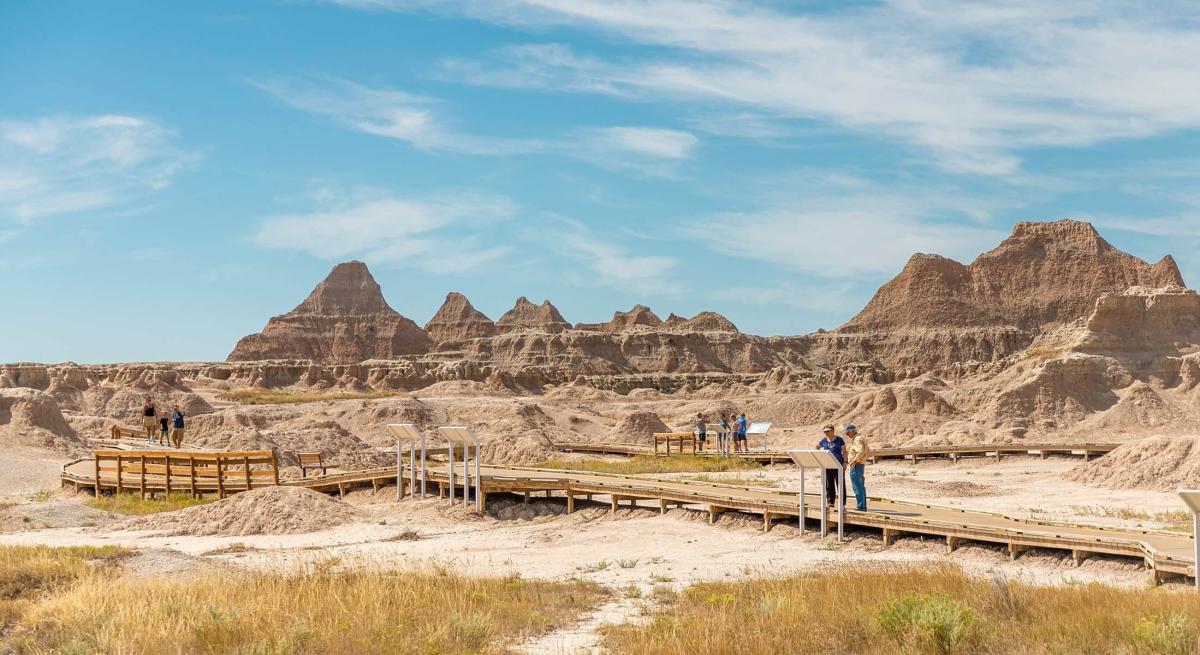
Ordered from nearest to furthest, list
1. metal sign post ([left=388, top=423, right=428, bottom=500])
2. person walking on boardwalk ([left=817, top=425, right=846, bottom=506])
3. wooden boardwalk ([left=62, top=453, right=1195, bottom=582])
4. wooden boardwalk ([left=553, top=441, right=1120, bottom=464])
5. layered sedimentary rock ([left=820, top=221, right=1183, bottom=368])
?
1. wooden boardwalk ([left=62, top=453, right=1195, bottom=582])
2. person walking on boardwalk ([left=817, top=425, right=846, bottom=506])
3. metal sign post ([left=388, top=423, right=428, bottom=500])
4. wooden boardwalk ([left=553, top=441, right=1120, bottom=464])
5. layered sedimentary rock ([left=820, top=221, right=1183, bottom=368])

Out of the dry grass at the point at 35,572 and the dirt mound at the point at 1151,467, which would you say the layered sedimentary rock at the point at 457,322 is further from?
the dry grass at the point at 35,572

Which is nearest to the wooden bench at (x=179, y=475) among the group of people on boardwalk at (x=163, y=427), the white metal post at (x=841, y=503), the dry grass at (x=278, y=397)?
the group of people on boardwalk at (x=163, y=427)

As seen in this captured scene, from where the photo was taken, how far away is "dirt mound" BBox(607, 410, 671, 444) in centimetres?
4784

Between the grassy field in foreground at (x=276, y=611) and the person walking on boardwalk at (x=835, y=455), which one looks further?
the person walking on boardwalk at (x=835, y=455)

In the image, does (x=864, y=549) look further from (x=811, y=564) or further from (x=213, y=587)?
(x=213, y=587)

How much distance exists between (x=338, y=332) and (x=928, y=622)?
16766cm

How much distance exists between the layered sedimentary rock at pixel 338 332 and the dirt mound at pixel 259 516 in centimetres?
14215

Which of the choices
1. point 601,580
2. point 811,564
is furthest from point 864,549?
point 601,580

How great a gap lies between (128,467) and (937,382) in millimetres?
58654

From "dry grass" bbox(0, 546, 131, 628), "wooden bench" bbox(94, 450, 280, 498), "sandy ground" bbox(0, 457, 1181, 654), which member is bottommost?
"sandy ground" bbox(0, 457, 1181, 654)

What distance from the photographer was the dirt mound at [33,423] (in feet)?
117

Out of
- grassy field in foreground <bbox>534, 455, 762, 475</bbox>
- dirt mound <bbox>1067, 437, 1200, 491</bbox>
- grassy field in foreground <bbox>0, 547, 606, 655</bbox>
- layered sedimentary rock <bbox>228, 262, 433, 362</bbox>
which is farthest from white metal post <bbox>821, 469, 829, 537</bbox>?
layered sedimentary rock <bbox>228, 262, 433, 362</bbox>

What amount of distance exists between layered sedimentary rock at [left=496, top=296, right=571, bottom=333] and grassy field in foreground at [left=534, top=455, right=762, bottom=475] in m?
138

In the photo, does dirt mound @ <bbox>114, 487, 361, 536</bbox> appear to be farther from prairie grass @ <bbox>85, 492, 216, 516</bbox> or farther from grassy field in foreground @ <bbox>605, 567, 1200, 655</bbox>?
grassy field in foreground @ <bbox>605, 567, 1200, 655</bbox>
